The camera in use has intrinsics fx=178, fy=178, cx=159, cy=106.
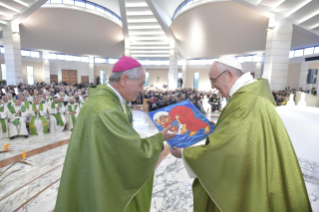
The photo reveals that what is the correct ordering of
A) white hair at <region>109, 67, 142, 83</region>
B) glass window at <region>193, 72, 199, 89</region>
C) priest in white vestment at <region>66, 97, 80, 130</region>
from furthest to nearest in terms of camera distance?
glass window at <region>193, 72, 199, 89</region>
priest in white vestment at <region>66, 97, 80, 130</region>
white hair at <region>109, 67, 142, 83</region>

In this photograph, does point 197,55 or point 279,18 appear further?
point 197,55

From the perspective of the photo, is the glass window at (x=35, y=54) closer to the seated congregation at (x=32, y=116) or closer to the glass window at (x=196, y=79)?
the seated congregation at (x=32, y=116)

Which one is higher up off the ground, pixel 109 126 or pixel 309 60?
pixel 309 60

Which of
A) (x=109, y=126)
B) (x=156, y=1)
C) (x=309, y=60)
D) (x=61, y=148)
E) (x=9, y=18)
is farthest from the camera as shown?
(x=309, y=60)

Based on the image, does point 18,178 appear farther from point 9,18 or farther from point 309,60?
point 309,60

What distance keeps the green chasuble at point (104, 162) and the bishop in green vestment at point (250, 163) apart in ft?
1.53

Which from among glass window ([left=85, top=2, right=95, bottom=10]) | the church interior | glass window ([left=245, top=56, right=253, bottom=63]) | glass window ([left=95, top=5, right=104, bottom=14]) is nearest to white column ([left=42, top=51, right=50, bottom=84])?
the church interior

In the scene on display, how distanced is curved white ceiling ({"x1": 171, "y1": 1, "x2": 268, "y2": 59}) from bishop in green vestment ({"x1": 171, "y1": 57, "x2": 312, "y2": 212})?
15.4 metres

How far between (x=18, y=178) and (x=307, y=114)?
5965 millimetres

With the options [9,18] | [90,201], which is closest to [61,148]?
[90,201]

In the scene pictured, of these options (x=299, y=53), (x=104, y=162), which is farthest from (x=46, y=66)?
(x=299, y=53)

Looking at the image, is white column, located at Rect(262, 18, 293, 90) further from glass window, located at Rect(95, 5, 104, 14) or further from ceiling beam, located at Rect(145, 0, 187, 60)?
glass window, located at Rect(95, 5, 104, 14)

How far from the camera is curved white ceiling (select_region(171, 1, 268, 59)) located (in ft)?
48.6

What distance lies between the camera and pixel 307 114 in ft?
12.0
